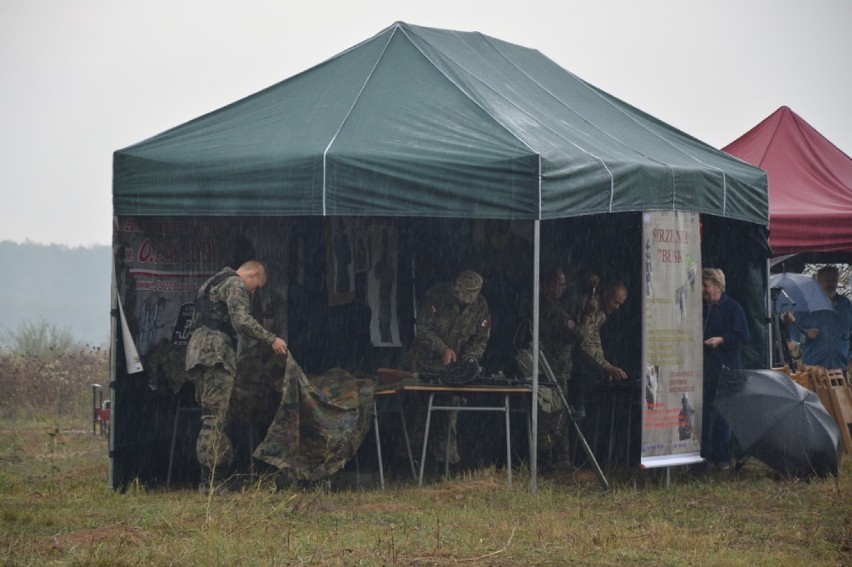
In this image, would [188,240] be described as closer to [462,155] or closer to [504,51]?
[462,155]

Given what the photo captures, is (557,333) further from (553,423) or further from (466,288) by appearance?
(466,288)

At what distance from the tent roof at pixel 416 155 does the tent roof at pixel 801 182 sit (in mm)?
2028

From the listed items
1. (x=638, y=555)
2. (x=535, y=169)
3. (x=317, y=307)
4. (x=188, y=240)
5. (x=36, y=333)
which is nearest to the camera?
(x=638, y=555)

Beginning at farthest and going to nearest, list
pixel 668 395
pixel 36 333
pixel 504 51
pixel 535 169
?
pixel 36 333 < pixel 504 51 < pixel 668 395 < pixel 535 169

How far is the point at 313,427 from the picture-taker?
9.52 m

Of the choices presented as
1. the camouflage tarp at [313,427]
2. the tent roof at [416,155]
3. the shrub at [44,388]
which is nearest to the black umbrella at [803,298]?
the tent roof at [416,155]

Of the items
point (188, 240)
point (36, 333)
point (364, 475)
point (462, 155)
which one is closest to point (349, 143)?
point (462, 155)

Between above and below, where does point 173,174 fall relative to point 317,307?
above

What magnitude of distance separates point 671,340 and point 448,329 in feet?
5.87

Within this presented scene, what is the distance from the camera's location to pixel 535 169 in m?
9.10

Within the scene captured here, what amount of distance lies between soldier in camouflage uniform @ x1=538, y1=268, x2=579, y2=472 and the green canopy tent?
0.77 metres

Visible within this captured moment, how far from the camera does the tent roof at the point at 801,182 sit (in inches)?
528

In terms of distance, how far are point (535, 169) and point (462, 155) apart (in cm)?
57

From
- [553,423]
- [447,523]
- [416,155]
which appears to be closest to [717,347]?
[553,423]
